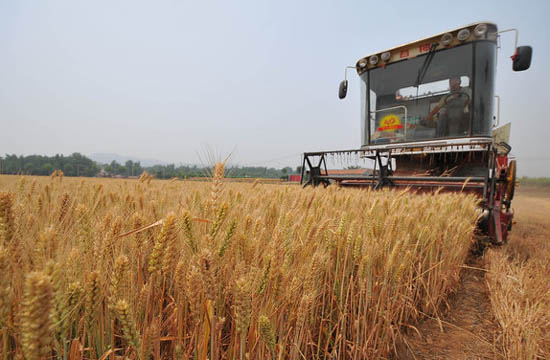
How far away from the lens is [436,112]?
4.80 meters

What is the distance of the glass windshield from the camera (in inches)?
178

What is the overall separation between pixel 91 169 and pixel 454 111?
43507 millimetres

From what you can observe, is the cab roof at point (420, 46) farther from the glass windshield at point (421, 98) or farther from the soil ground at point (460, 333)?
the soil ground at point (460, 333)

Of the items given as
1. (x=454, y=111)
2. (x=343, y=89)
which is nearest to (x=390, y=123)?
(x=454, y=111)

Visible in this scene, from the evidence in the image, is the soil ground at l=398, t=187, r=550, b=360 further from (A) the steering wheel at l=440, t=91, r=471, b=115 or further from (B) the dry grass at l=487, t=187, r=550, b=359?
(A) the steering wheel at l=440, t=91, r=471, b=115

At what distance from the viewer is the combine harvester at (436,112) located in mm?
4129

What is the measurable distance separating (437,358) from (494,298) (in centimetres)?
79

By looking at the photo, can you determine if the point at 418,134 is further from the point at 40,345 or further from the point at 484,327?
the point at 40,345

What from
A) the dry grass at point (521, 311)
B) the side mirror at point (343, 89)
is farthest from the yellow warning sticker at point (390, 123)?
the dry grass at point (521, 311)

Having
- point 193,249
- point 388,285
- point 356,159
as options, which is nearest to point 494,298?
point 388,285

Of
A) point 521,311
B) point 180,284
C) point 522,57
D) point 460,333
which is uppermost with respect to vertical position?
point 522,57

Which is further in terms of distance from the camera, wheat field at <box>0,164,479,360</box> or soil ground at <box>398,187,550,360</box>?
soil ground at <box>398,187,550,360</box>

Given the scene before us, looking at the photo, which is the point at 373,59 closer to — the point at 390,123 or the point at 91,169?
the point at 390,123

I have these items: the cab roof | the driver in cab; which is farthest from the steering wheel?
the cab roof
